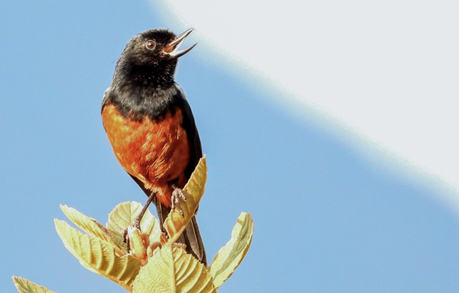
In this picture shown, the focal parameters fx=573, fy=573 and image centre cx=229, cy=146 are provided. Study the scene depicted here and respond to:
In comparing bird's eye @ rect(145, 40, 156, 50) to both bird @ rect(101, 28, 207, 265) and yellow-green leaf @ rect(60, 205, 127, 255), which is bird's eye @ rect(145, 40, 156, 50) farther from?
yellow-green leaf @ rect(60, 205, 127, 255)

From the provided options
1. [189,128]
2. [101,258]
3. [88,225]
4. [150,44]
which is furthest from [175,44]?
[101,258]

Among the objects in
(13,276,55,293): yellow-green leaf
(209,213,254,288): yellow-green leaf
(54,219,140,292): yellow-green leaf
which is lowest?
(13,276,55,293): yellow-green leaf

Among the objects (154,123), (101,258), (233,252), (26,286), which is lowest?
(26,286)

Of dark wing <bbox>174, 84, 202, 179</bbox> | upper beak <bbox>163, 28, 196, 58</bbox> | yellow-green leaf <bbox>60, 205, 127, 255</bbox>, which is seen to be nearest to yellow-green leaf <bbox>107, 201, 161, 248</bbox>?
yellow-green leaf <bbox>60, 205, 127, 255</bbox>

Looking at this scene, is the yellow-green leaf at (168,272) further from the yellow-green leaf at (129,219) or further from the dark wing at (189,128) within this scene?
Result: the dark wing at (189,128)

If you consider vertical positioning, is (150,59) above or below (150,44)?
below

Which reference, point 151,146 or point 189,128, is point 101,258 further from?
point 189,128

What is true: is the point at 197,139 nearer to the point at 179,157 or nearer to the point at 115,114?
the point at 179,157
